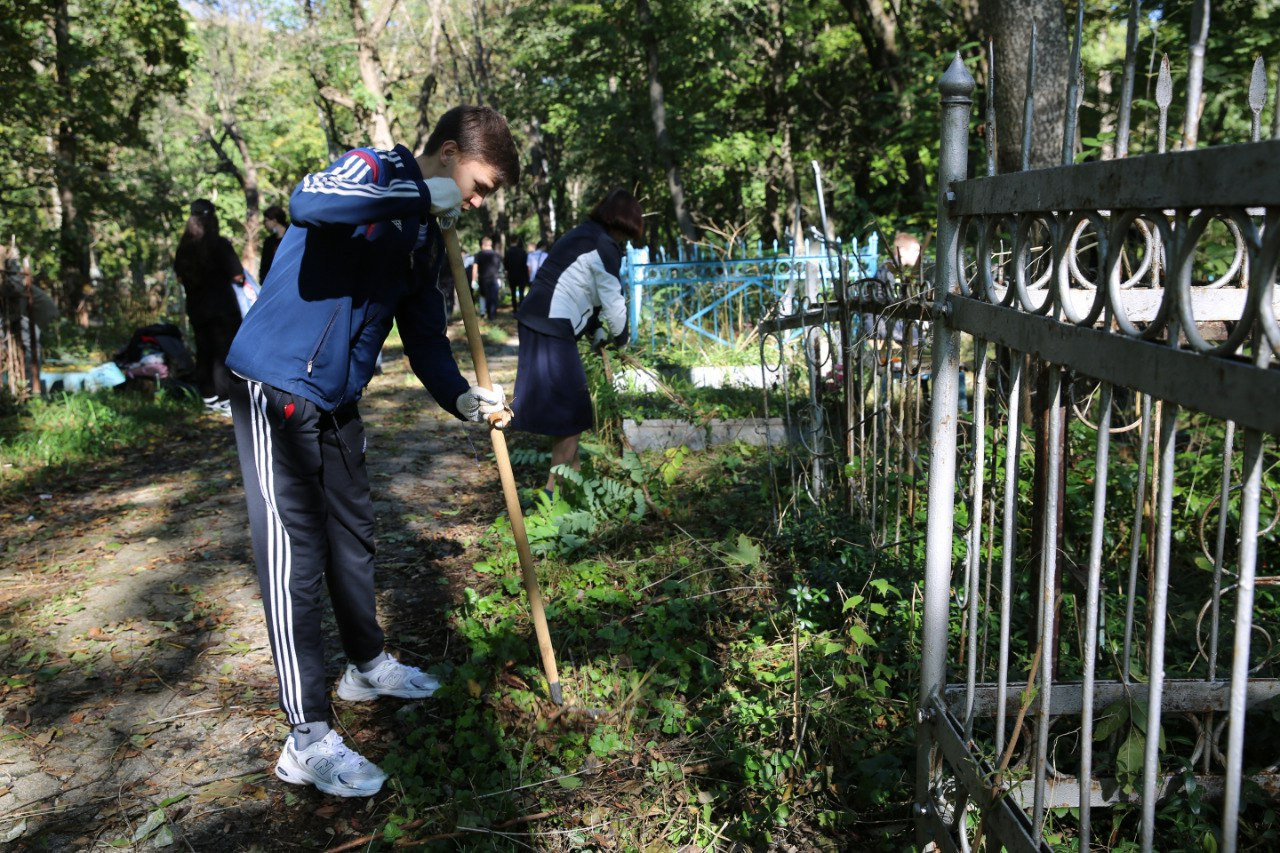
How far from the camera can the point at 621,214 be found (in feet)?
16.1

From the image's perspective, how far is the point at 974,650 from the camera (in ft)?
6.58

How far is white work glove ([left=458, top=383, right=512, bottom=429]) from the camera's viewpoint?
3.19 metres

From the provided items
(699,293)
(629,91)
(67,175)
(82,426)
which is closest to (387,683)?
(82,426)

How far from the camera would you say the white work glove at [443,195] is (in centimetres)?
276

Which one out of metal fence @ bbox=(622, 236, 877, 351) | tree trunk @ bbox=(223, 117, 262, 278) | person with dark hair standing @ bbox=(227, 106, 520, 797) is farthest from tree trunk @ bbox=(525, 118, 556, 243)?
person with dark hair standing @ bbox=(227, 106, 520, 797)

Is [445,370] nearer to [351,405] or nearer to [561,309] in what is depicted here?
[351,405]

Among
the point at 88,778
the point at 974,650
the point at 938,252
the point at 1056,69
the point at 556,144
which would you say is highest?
the point at 556,144

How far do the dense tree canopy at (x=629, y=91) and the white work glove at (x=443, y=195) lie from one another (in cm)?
409

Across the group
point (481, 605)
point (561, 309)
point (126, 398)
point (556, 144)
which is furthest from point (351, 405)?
point (556, 144)

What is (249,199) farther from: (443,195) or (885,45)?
(443,195)

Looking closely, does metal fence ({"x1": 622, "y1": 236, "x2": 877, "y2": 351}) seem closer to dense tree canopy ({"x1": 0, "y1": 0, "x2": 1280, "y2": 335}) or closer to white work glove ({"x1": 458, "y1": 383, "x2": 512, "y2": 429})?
dense tree canopy ({"x1": 0, "y1": 0, "x2": 1280, "y2": 335})

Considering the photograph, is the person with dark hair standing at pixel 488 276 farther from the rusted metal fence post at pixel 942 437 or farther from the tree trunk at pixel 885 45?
the rusted metal fence post at pixel 942 437

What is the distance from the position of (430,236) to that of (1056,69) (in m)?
4.71

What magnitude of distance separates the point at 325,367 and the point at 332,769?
1.14 meters
